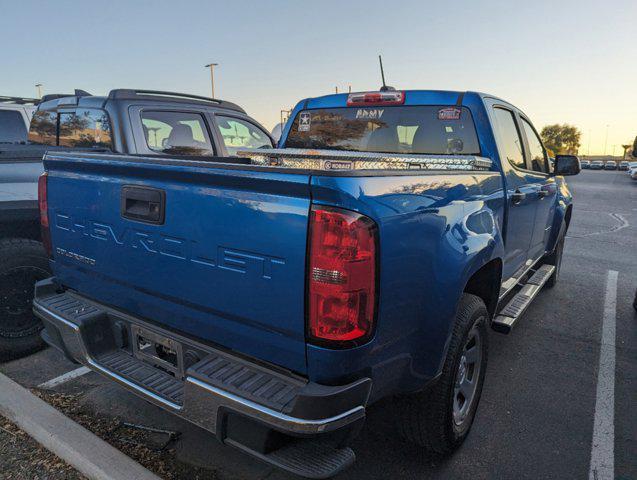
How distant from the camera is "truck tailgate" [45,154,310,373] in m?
1.85

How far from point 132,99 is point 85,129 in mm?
618

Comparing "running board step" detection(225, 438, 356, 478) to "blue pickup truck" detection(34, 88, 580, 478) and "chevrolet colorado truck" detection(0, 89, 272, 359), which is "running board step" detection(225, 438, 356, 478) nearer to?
"blue pickup truck" detection(34, 88, 580, 478)

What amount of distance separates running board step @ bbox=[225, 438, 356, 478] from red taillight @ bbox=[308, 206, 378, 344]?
1.48 ft

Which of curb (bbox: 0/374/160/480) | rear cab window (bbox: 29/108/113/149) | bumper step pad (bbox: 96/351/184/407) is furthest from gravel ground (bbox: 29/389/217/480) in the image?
rear cab window (bbox: 29/108/113/149)

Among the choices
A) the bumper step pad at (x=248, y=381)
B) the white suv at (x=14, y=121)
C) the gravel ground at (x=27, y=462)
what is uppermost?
the white suv at (x=14, y=121)

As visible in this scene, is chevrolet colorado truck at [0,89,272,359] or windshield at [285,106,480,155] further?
chevrolet colorado truck at [0,89,272,359]

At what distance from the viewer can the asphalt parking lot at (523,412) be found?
268 centimetres

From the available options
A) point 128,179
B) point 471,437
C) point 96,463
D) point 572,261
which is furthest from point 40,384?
point 572,261

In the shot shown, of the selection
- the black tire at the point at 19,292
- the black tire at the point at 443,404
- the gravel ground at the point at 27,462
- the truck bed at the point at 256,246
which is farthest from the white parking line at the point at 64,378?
the black tire at the point at 443,404

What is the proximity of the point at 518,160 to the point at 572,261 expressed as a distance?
4.67m

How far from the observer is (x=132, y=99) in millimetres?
4457

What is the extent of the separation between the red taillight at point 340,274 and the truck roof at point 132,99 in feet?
11.3

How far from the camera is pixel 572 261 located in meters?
7.80

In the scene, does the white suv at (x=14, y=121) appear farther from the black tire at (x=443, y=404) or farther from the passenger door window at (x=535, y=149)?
the black tire at (x=443, y=404)
